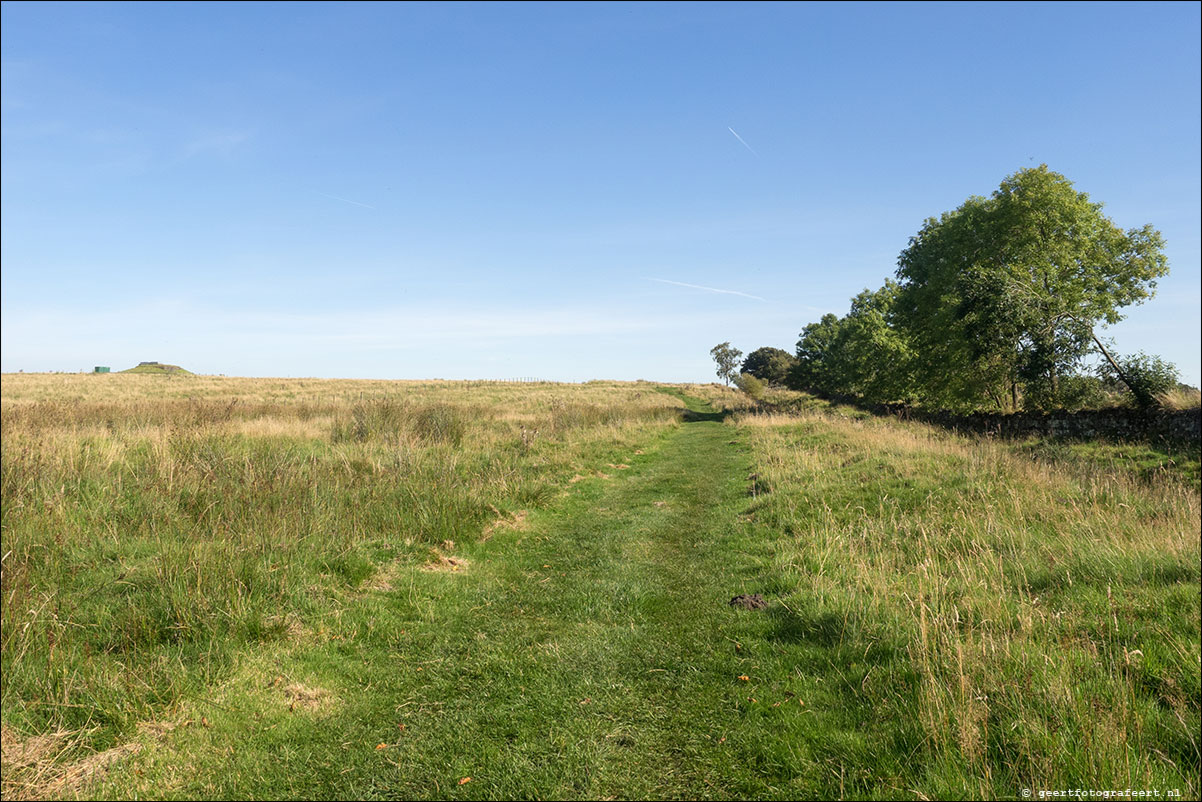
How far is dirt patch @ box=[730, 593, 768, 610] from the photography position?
6.80 metres

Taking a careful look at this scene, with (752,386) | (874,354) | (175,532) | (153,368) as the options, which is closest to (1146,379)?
(874,354)

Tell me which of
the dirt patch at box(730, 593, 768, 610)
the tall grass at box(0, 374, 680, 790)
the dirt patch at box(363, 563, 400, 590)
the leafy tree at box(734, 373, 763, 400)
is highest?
the leafy tree at box(734, 373, 763, 400)

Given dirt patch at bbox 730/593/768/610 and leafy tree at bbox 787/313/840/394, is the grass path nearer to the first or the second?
dirt patch at bbox 730/593/768/610

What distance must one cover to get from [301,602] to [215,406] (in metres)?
13.2

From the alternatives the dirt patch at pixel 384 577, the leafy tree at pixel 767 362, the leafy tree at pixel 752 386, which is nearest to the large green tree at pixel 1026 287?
the dirt patch at pixel 384 577

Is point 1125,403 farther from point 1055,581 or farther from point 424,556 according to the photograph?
point 424,556

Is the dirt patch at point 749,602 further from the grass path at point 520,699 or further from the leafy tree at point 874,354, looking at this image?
the leafy tree at point 874,354

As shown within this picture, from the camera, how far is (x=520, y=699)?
4.95m

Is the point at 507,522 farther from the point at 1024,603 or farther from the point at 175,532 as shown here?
the point at 1024,603

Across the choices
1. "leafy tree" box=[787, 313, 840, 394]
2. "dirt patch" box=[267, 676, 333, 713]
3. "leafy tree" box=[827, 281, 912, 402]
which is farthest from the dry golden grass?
"leafy tree" box=[787, 313, 840, 394]

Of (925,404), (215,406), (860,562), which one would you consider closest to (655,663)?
(860,562)

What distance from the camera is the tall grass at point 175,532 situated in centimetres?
467

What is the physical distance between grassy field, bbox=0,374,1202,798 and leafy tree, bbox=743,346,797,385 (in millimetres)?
85457

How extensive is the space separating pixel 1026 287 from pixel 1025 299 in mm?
1248
